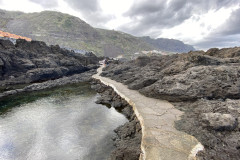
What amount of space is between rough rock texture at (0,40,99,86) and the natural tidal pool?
2086cm

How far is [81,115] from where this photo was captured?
65.4 feet

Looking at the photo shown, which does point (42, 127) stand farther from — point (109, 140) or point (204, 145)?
point (204, 145)

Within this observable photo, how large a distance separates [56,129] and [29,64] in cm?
4019

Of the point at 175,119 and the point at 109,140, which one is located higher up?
the point at 175,119

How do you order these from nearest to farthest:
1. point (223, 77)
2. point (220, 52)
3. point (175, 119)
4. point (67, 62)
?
point (175, 119) < point (223, 77) < point (220, 52) < point (67, 62)

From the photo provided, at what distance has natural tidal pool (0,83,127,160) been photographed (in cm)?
1249

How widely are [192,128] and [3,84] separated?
153 feet

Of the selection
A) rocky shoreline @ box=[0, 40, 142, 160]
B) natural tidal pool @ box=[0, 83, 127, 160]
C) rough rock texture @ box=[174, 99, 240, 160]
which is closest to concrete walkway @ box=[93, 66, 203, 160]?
rough rock texture @ box=[174, 99, 240, 160]

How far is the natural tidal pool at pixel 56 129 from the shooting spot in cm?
1249

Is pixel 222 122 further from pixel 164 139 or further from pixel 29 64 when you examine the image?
pixel 29 64

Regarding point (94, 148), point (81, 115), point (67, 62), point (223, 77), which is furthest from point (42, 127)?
point (67, 62)

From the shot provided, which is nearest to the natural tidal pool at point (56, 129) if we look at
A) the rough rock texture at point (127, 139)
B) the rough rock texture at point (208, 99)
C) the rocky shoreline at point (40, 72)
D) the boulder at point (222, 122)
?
the rough rock texture at point (127, 139)

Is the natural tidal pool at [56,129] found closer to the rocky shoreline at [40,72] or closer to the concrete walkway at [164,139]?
the rocky shoreline at [40,72]

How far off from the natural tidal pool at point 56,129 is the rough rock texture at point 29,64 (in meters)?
20.9
